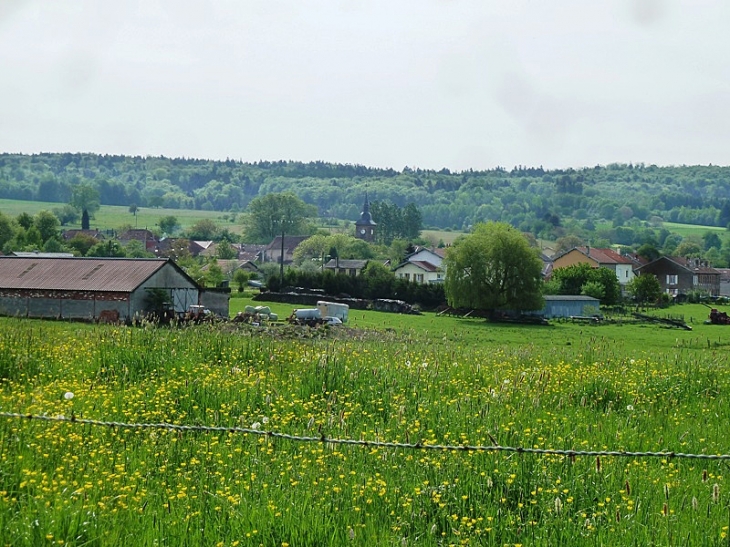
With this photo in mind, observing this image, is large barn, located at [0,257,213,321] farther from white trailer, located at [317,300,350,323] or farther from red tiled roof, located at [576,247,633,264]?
red tiled roof, located at [576,247,633,264]

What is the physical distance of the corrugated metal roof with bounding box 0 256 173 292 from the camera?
→ 180ft

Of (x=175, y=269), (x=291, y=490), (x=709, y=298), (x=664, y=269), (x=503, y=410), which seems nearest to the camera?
(x=291, y=490)

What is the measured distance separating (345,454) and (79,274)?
4885 centimetres

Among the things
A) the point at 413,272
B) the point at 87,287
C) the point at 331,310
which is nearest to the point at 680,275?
the point at 413,272

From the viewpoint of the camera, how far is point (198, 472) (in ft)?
34.9

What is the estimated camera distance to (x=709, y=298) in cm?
12419

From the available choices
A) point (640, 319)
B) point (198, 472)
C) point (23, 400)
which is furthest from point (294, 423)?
point (640, 319)

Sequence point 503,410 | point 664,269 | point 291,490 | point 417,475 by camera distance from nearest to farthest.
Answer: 1. point 291,490
2. point 417,475
3. point 503,410
4. point 664,269

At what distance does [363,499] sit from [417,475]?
95cm

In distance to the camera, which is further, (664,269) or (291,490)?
(664,269)

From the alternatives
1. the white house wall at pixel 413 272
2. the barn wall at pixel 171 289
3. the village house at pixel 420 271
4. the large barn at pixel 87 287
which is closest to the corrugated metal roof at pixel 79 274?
the large barn at pixel 87 287

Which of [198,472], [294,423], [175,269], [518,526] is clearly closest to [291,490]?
[198,472]

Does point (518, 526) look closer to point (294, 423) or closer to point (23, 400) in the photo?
point (294, 423)

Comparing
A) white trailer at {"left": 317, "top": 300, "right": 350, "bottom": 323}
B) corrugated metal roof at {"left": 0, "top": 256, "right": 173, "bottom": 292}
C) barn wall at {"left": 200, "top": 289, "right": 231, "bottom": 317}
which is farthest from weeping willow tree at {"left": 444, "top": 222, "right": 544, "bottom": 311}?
corrugated metal roof at {"left": 0, "top": 256, "right": 173, "bottom": 292}
